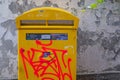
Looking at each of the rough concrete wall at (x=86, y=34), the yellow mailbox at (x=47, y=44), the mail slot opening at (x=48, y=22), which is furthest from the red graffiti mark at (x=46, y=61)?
the rough concrete wall at (x=86, y=34)

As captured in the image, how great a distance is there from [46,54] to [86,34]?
1.30 meters

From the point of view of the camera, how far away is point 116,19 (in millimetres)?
6711

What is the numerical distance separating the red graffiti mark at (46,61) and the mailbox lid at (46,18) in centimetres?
30

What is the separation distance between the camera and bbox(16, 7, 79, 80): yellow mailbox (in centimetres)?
557

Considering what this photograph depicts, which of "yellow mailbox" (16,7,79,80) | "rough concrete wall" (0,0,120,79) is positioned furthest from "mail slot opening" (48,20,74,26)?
"rough concrete wall" (0,0,120,79)

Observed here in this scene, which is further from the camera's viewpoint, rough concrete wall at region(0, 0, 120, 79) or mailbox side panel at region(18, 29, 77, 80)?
rough concrete wall at region(0, 0, 120, 79)

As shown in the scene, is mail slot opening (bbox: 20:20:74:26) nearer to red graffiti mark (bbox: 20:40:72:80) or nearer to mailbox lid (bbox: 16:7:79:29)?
mailbox lid (bbox: 16:7:79:29)

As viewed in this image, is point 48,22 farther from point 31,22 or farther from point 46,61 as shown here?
point 46,61

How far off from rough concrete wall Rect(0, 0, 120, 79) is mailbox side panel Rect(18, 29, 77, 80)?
1019mm

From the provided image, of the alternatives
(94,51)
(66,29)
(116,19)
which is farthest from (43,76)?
(116,19)

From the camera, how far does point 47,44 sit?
5625 millimetres

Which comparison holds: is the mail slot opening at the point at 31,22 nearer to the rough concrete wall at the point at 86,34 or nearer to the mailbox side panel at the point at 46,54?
the mailbox side panel at the point at 46,54

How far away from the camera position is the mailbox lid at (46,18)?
555 cm

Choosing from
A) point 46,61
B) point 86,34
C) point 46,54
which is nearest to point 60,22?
point 46,54
